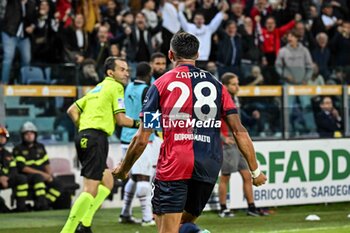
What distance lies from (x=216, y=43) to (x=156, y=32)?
4.81 ft

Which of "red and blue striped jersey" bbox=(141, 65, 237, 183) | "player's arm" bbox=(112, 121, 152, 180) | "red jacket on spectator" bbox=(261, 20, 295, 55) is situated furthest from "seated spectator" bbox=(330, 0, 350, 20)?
"player's arm" bbox=(112, 121, 152, 180)

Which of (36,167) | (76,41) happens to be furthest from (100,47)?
(36,167)

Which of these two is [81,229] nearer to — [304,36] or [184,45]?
[184,45]

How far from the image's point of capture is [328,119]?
21.3m

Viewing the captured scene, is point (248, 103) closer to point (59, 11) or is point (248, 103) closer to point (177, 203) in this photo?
point (59, 11)

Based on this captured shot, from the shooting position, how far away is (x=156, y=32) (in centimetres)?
2241

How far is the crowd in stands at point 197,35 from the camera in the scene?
20.0m

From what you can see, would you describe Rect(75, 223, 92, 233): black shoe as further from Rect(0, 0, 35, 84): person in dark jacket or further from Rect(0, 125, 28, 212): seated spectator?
Rect(0, 0, 35, 84): person in dark jacket

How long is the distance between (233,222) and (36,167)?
427 cm

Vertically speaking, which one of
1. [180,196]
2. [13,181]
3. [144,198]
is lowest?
[13,181]

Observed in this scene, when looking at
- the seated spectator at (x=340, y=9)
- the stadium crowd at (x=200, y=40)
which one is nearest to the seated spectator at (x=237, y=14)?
the stadium crowd at (x=200, y=40)

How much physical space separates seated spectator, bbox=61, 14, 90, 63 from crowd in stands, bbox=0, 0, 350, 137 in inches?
0.8

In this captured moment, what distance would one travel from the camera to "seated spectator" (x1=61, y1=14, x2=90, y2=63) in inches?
802

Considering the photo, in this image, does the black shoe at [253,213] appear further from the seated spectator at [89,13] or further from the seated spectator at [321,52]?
the seated spectator at [321,52]
